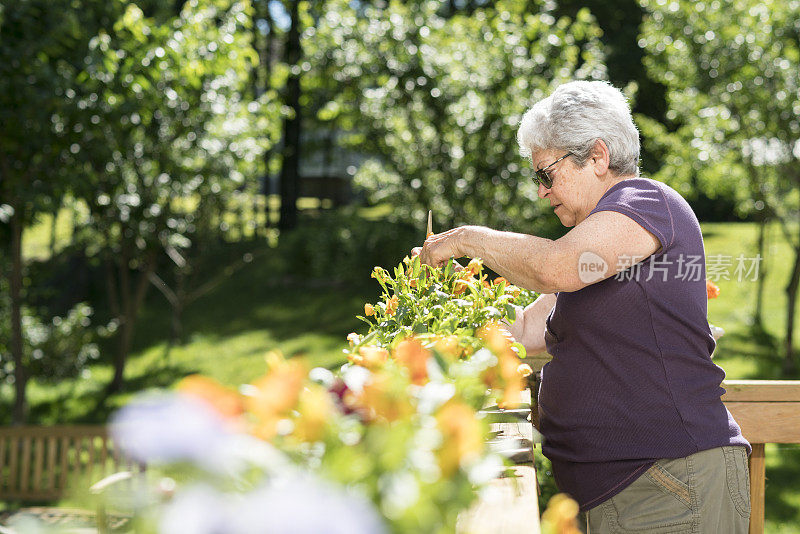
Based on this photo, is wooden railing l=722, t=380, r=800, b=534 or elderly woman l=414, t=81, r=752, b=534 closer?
elderly woman l=414, t=81, r=752, b=534

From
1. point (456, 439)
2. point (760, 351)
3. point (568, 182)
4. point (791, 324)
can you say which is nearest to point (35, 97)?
point (568, 182)

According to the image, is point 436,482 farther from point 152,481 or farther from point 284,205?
point 284,205

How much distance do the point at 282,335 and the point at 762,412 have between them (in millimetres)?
8957

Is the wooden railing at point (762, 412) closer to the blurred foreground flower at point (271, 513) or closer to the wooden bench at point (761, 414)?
the wooden bench at point (761, 414)

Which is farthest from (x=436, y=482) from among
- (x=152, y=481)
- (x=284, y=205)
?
(x=284, y=205)

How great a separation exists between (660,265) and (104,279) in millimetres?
14275

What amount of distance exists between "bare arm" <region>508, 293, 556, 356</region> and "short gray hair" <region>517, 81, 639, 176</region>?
1.54 feet

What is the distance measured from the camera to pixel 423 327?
1487mm

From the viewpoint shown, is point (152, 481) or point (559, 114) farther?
point (559, 114)

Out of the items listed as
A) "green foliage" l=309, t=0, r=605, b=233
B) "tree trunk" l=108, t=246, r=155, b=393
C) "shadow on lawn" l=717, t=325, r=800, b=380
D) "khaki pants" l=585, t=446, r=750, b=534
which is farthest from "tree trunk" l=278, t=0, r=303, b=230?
"khaki pants" l=585, t=446, r=750, b=534

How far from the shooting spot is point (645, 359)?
67.2 inches

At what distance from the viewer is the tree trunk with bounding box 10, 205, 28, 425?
5698mm

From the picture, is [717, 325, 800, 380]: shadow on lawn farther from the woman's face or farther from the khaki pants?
the woman's face

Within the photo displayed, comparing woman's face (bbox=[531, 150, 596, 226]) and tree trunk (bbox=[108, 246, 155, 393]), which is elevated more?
woman's face (bbox=[531, 150, 596, 226])
